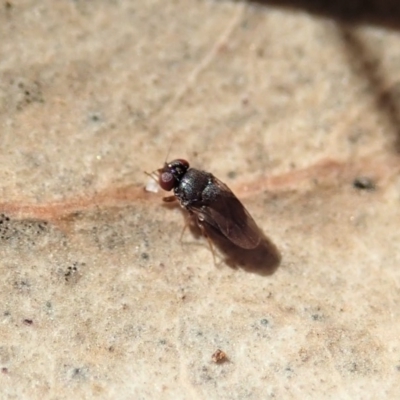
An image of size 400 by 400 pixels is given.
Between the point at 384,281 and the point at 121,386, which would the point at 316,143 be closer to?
the point at 384,281

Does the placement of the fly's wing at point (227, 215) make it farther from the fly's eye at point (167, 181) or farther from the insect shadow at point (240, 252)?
the fly's eye at point (167, 181)

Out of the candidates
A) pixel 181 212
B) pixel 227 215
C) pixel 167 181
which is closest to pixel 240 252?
pixel 227 215

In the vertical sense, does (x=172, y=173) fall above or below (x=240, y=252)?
above

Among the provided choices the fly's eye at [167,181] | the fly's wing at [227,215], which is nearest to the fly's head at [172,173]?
the fly's eye at [167,181]

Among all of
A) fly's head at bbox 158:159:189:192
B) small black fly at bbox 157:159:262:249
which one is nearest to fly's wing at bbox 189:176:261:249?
small black fly at bbox 157:159:262:249

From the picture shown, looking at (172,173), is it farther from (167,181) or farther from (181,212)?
(181,212)

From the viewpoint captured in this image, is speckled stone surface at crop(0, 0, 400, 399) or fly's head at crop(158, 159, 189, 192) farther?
fly's head at crop(158, 159, 189, 192)

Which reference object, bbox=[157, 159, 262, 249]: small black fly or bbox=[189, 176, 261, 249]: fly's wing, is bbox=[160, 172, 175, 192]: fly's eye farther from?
bbox=[189, 176, 261, 249]: fly's wing
